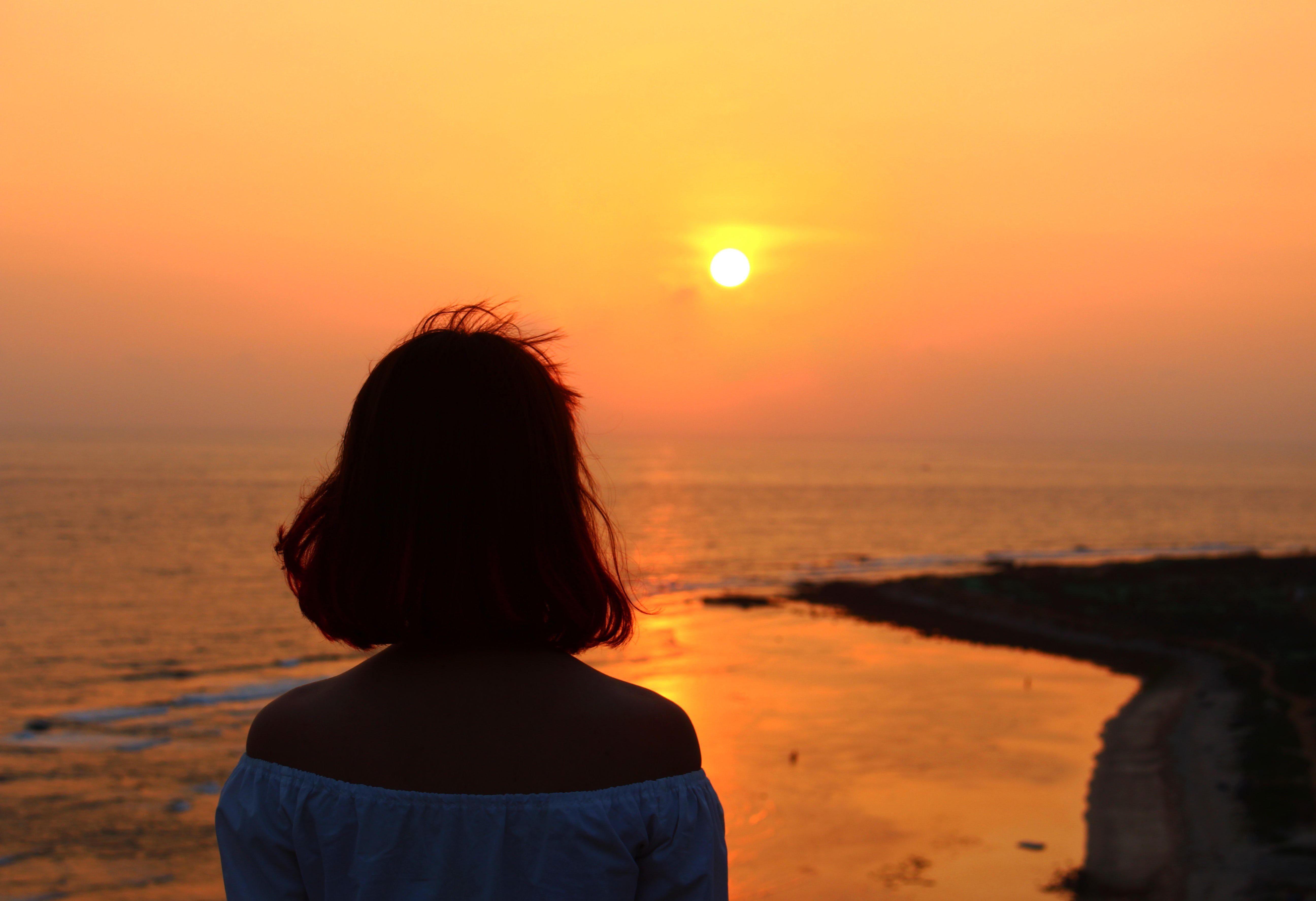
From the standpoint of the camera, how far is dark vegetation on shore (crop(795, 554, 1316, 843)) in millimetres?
20172

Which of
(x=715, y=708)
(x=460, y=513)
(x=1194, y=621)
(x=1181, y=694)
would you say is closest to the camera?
(x=460, y=513)

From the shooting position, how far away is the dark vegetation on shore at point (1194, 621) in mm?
20172

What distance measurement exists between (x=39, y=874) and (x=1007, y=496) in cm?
12676

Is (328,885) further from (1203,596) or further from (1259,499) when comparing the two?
(1259,499)

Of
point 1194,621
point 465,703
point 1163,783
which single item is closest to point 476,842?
point 465,703

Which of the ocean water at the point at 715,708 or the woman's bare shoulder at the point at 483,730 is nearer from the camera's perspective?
the woman's bare shoulder at the point at 483,730

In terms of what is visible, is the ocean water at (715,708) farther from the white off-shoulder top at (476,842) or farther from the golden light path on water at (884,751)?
the white off-shoulder top at (476,842)

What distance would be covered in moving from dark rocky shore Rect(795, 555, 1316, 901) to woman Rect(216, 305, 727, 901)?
1580 centimetres

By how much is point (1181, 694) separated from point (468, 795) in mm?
31476

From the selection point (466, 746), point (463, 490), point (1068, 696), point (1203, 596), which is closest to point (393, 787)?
point (466, 746)

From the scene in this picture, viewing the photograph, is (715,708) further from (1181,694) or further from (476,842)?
(476,842)

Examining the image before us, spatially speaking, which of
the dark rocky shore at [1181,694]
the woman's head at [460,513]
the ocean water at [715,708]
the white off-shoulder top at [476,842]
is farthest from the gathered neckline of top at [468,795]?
the dark rocky shore at [1181,694]

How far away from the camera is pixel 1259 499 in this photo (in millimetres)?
131125

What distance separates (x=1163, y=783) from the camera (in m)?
20.1
